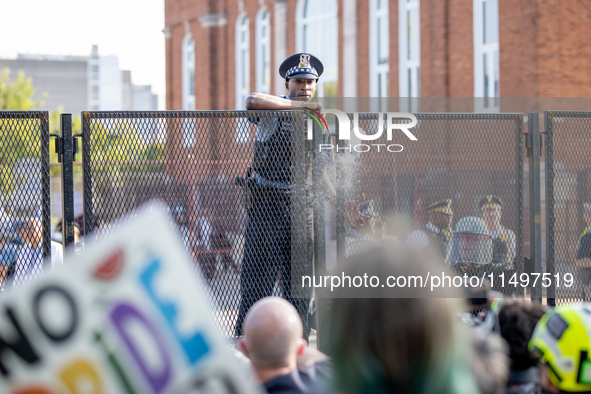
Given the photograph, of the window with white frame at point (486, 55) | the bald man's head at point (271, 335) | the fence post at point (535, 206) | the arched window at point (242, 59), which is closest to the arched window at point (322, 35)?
the arched window at point (242, 59)

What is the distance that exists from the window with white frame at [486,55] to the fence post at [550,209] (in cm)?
1022

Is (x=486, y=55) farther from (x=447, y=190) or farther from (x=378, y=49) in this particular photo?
(x=447, y=190)

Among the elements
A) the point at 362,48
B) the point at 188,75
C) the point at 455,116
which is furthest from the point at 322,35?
the point at 455,116

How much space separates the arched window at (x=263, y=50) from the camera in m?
22.8

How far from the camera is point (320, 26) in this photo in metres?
20.2

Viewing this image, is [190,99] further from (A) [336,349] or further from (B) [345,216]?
(A) [336,349]

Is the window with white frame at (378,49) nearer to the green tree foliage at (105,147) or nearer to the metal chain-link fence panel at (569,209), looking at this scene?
the metal chain-link fence panel at (569,209)

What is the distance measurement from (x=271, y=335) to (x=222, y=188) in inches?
89.6

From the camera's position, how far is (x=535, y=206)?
460 centimetres

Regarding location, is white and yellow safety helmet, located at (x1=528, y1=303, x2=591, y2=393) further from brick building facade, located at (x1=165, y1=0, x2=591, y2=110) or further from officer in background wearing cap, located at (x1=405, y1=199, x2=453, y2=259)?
brick building facade, located at (x1=165, y1=0, x2=591, y2=110)

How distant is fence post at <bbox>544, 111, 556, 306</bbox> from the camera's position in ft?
15.1

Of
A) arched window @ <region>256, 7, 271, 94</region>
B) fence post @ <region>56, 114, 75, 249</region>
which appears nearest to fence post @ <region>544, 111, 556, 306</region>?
fence post @ <region>56, 114, 75, 249</region>

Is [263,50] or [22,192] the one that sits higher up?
[263,50]

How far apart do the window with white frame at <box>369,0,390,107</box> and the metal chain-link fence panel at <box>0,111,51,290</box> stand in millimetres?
14453
